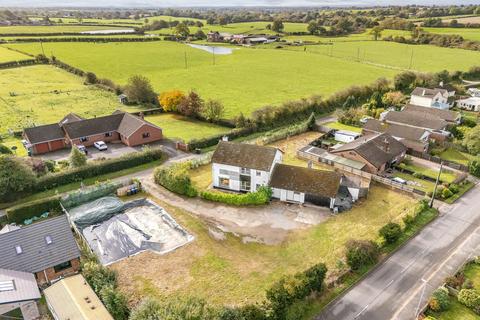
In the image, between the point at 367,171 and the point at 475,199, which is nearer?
the point at 475,199

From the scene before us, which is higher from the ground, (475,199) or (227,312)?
(227,312)

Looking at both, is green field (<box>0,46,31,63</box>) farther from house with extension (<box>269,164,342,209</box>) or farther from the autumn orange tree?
house with extension (<box>269,164,342,209</box>)

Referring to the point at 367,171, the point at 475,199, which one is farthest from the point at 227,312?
the point at 475,199

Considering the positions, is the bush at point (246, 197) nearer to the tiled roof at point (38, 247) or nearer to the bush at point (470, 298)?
the tiled roof at point (38, 247)

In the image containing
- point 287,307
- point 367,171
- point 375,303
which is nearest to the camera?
point 287,307

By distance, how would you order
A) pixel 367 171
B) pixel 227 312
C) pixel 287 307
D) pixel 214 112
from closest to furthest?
pixel 227 312 < pixel 287 307 < pixel 367 171 < pixel 214 112

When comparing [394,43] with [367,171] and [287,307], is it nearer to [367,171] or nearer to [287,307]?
[367,171]
